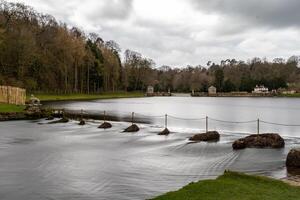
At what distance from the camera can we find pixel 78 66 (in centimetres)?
12338

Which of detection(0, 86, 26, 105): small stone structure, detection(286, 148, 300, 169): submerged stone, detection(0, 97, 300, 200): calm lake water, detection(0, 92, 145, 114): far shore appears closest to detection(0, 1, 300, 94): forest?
detection(0, 92, 145, 114): far shore

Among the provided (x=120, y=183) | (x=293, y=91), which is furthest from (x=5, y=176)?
(x=293, y=91)

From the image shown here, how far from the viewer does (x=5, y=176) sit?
16.9 metres

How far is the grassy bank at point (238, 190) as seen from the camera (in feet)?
36.6

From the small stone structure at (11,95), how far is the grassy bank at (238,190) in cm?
5148

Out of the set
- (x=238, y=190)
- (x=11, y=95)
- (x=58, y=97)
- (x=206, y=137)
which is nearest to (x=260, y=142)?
(x=206, y=137)

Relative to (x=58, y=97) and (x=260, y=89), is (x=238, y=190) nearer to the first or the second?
(x=58, y=97)

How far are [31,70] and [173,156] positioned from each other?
85129mm

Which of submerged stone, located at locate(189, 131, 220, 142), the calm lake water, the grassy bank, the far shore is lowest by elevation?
the calm lake water

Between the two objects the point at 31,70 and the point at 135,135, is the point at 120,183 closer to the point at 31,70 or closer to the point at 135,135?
the point at 135,135

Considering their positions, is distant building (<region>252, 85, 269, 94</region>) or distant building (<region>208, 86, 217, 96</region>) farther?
distant building (<region>208, 86, 217, 96</region>)

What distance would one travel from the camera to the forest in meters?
88.4

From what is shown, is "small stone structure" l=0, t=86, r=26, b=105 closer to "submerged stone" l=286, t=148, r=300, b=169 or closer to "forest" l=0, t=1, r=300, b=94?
"forest" l=0, t=1, r=300, b=94

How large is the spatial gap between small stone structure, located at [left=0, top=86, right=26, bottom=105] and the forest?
18.9 metres
